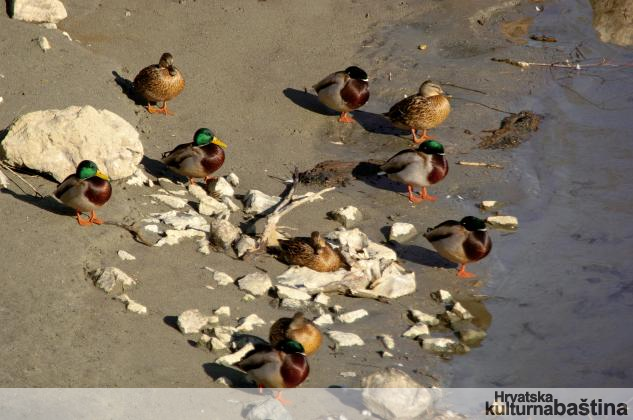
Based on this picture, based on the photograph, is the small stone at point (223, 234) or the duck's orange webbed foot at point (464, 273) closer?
the small stone at point (223, 234)

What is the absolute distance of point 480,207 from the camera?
10133mm

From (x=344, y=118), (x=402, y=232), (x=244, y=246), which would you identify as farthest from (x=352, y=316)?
(x=344, y=118)

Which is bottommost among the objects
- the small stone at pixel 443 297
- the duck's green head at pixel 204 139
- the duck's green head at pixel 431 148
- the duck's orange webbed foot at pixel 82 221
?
the small stone at pixel 443 297

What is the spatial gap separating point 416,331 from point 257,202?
7.74ft

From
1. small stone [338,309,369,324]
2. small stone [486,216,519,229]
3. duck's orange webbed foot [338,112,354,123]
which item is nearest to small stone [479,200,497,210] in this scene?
small stone [486,216,519,229]

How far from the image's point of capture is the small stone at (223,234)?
8.73 m

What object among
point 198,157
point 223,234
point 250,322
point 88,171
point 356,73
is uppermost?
point 88,171

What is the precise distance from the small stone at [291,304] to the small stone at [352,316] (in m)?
0.36

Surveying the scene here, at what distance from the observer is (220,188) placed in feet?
32.0

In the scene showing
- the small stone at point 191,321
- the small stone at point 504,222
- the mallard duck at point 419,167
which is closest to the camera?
the small stone at point 191,321

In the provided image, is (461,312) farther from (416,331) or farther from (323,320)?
(323,320)

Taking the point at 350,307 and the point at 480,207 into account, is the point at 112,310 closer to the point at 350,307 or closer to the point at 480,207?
the point at 350,307

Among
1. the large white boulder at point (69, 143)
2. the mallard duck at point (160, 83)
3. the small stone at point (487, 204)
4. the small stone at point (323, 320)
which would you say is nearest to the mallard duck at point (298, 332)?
the small stone at point (323, 320)

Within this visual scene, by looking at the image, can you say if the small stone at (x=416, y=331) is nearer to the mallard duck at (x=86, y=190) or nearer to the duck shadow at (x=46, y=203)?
the mallard duck at (x=86, y=190)
